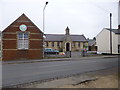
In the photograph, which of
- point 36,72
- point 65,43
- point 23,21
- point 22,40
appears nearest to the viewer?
point 36,72

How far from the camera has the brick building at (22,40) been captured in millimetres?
19375

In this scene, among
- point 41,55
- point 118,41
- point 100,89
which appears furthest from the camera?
point 118,41

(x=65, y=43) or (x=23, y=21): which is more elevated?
(x=23, y=21)

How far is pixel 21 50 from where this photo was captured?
1975 centimetres

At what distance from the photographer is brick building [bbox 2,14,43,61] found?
1938 cm

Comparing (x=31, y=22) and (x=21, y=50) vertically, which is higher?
(x=31, y=22)

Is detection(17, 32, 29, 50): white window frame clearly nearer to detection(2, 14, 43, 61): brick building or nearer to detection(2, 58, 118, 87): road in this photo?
detection(2, 14, 43, 61): brick building

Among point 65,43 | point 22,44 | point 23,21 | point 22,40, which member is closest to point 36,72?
point 22,44

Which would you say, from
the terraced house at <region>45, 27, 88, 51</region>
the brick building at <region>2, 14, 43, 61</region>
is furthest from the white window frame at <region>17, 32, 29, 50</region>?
the terraced house at <region>45, 27, 88, 51</region>

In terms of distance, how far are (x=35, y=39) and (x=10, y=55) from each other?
14.4 ft

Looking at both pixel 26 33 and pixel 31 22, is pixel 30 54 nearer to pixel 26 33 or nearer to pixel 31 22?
pixel 26 33

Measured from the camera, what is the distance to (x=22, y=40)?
1998 centimetres

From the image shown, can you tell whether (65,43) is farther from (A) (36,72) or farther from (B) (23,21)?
(A) (36,72)

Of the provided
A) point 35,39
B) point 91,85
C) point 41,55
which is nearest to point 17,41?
point 35,39
